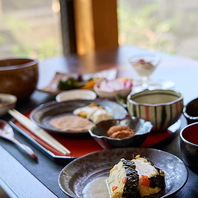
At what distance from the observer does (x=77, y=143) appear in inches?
40.6

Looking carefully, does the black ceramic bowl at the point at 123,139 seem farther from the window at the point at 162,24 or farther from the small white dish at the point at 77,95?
the window at the point at 162,24

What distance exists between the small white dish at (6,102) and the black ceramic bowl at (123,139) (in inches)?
15.6

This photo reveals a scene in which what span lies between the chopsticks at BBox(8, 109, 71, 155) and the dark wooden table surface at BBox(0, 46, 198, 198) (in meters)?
0.03

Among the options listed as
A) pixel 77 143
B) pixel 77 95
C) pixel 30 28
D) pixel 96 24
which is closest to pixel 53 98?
pixel 77 95

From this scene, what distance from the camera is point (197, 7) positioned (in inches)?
171

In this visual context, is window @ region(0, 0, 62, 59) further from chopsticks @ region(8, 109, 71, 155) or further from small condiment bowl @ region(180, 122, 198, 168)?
small condiment bowl @ region(180, 122, 198, 168)

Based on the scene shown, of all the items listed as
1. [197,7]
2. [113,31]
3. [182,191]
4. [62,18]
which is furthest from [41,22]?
[182,191]

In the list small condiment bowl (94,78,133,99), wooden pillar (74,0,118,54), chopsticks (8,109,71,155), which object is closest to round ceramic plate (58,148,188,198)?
chopsticks (8,109,71,155)

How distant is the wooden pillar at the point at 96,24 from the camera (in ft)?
10.6

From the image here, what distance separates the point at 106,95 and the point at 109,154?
470mm

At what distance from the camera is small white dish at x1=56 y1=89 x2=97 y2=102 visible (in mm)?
1372

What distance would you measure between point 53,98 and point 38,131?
13.7 inches

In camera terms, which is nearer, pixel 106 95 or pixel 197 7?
pixel 106 95

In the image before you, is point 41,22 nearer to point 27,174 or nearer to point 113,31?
Result: point 113,31
